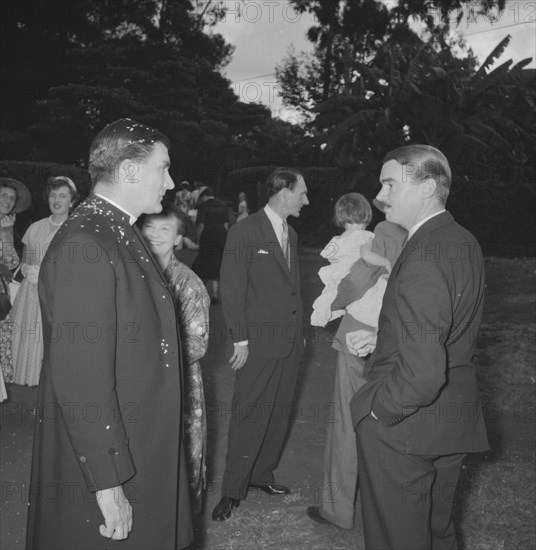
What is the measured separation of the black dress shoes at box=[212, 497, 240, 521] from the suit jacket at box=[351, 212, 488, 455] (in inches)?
68.2

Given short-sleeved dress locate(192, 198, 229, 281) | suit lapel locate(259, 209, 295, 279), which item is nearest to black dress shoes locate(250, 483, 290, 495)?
suit lapel locate(259, 209, 295, 279)

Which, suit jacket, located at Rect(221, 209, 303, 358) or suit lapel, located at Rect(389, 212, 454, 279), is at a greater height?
suit lapel, located at Rect(389, 212, 454, 279)

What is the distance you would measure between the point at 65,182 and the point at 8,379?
1.93 metres

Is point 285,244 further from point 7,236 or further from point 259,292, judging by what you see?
point 7,236

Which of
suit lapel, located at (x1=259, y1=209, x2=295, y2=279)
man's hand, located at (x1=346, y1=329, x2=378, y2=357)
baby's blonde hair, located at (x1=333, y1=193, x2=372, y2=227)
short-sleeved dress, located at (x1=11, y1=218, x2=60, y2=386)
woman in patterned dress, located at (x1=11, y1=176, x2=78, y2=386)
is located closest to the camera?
man's hand, located at (x1=346, y1=329, x2=378, y2=357)

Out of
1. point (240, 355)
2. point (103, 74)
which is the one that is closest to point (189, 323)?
point (240, 355)

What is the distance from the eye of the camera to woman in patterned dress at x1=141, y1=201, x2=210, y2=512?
3.51 m

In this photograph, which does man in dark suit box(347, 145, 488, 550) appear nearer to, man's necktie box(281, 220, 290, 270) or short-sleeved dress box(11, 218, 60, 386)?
man's necktie box(281, 220, 290, 270)

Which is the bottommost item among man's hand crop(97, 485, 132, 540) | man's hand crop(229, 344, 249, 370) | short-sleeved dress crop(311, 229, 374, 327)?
man's hand crop(97, 485, 132, 540)

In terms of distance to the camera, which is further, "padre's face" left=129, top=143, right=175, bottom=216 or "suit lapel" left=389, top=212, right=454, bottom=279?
"suit lapel" left=389, top=212, right=454, bottom=279

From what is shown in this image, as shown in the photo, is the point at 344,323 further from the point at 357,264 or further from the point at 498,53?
the point at 498,53

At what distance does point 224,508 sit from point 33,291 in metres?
3.20

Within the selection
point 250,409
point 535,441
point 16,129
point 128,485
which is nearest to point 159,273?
point 128,485

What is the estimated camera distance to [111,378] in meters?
2.14
